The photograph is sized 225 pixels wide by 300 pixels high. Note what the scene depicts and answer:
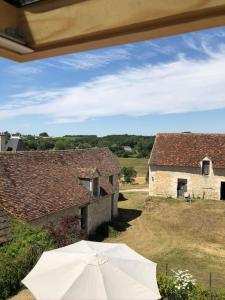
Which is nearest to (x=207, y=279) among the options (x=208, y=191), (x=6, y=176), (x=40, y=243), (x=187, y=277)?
(x=187, y=277)

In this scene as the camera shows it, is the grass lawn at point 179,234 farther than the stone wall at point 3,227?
Yes

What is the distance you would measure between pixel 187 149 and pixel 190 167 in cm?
251

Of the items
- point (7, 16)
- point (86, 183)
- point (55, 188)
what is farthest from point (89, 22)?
point (86, 183)

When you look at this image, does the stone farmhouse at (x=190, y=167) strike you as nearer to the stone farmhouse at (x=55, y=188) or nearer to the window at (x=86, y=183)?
the stone farmhouse at (x=55, y=188)

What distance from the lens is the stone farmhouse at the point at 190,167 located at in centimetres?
3512

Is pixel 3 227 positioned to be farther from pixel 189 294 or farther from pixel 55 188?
pixel 189 294

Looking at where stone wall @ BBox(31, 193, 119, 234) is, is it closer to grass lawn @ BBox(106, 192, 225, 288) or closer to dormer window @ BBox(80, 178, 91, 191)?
dormer window @ BBox(80, 178, 91, 191)

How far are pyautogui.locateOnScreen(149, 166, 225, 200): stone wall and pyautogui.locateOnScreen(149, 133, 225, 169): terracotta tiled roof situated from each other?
2.18 ft

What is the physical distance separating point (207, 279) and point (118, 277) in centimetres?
991

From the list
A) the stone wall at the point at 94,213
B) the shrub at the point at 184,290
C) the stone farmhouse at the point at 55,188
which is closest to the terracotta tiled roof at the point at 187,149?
the stone farmhouse at the point at 55,188

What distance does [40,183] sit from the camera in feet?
71.2

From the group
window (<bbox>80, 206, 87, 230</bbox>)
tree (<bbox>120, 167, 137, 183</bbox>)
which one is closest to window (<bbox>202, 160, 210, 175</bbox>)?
window (<bbox>80, 206, 87, 230</bbox>)

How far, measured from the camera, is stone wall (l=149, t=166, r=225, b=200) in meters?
35.0

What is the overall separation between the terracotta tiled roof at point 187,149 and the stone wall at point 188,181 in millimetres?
665
